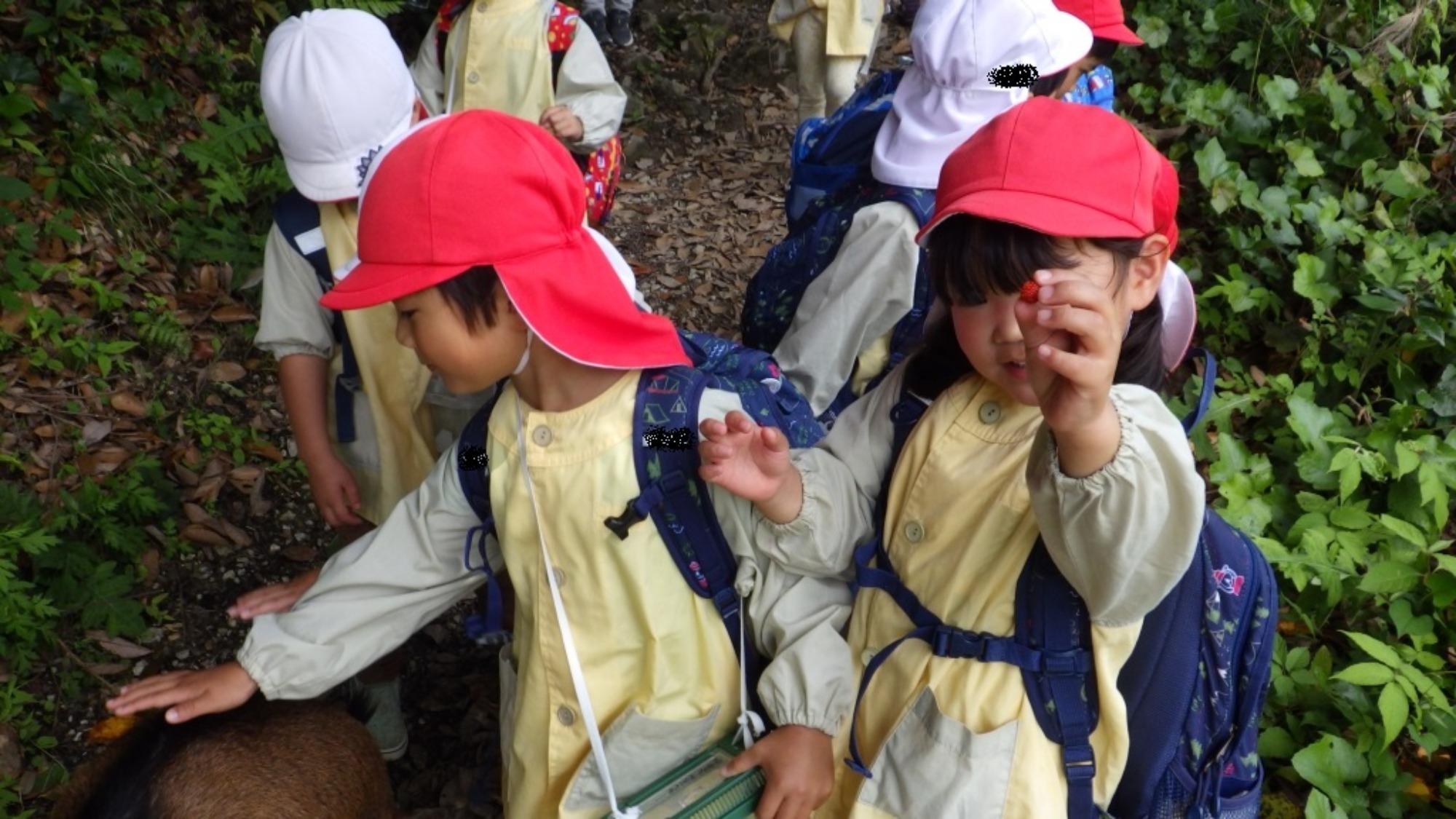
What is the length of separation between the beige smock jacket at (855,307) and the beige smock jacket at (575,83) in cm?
105

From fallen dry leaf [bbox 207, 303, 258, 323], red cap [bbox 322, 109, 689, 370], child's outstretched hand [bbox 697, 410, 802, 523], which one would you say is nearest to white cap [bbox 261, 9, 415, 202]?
red cap [bbox 322, 109, 689, 370]

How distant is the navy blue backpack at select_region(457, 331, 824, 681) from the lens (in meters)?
2.03

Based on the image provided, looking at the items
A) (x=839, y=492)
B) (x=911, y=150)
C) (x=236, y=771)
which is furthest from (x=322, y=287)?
(x=911, y=150)

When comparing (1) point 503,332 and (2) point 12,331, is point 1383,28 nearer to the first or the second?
(1) point 503,332

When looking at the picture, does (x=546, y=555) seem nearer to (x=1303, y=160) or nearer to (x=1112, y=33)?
(x=1112, y=33)

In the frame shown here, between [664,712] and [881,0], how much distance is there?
4785mm

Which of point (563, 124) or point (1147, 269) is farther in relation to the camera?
point (563, 124)

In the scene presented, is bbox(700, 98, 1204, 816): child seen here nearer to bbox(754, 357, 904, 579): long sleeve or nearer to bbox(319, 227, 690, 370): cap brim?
bbox(754, 357, 904, 579): long sleeve

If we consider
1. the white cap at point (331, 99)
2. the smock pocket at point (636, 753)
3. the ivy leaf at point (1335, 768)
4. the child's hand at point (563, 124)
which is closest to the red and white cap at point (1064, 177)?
the smock pocket at point (636, 753)

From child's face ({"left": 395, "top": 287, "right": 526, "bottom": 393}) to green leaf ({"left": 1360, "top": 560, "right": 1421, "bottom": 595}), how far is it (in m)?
2.90

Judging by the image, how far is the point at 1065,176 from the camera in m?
1.64

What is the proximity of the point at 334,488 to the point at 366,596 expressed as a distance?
2.64 feet

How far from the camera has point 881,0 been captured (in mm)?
5762

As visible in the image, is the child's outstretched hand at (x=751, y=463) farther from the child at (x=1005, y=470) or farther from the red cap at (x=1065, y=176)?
the red cap at (x=1065, y=176)
